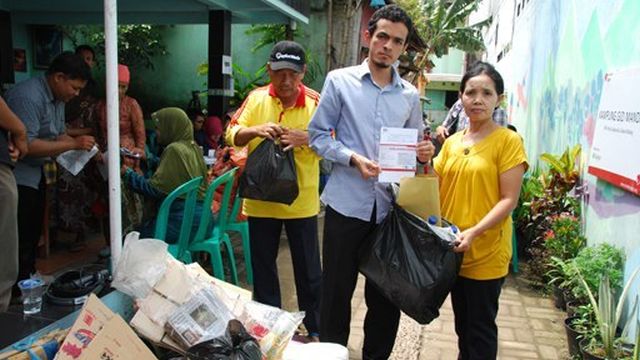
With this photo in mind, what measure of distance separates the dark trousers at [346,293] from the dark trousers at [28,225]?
6.89 feet

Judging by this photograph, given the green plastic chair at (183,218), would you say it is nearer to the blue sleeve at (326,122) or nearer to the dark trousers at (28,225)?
the dark trousers at (28,225)

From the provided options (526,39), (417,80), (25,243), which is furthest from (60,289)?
(417,80)

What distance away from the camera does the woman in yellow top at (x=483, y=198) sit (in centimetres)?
230

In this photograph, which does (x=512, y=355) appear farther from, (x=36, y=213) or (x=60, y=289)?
(x=36, y=213)

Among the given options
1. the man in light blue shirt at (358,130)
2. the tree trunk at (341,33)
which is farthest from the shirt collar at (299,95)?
the tree trunk at (341,33)

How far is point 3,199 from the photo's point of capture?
8.20 ft

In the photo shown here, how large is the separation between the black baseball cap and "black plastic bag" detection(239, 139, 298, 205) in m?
0.42

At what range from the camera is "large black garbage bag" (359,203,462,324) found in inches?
88.3

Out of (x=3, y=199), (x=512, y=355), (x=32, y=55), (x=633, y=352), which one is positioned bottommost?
(x=512, y=355)

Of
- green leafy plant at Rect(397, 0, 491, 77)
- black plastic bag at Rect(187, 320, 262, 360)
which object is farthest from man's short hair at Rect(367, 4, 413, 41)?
green leafy plant at Rect(397, 0, 491, 77)

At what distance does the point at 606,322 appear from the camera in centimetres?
304

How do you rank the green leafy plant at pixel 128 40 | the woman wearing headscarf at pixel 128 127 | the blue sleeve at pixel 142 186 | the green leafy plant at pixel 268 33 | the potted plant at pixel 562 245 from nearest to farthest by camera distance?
the blue sleeve at pixel 142 186
the potted plant at pixel 562 245
the woman wearing headscarf at pixel 128 127
the green leafy plant at pixel 128 40
the green leafy plant at pixel 268 33

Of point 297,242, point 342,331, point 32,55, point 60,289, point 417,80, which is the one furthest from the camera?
point 417,80

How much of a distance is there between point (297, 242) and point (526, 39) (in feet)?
24.4
